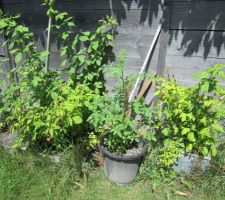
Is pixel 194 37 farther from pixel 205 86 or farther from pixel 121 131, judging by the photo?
pixel 121 131

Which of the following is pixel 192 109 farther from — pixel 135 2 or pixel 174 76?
pixel 135 2

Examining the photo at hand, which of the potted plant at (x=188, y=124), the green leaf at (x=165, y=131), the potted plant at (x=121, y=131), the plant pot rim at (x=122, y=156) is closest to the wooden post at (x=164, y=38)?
the potted plant at (x=188, y=124)

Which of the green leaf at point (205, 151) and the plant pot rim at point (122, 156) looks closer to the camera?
the green leaf at point (205, 151)

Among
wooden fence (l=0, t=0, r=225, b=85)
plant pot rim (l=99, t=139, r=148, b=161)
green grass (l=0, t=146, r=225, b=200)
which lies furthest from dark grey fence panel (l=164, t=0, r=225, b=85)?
green grass (l=0, t=146, r=225, b=200)

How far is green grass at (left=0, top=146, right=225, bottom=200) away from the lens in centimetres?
311

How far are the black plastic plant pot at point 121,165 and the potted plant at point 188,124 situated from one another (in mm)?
303

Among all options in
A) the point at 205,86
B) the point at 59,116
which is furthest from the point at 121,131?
the point at 205,86

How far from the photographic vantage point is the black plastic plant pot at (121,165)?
10.2 ft

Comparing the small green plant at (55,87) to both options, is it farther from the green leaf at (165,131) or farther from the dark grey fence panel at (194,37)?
the green leaf at (165,131)

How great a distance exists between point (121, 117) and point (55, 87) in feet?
3.06

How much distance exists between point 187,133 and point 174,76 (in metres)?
0.86

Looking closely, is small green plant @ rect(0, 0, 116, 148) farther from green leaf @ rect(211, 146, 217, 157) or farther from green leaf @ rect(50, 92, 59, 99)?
green leaf @ rect(211, 146, 217, 157)

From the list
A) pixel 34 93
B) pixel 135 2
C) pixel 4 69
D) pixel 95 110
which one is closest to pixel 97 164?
pixel 95 110

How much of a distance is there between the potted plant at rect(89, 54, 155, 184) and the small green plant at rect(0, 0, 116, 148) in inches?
10.2
